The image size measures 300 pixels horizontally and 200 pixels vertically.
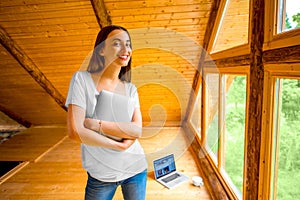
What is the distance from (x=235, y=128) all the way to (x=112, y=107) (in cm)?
161

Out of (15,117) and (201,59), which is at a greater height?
(201,59)

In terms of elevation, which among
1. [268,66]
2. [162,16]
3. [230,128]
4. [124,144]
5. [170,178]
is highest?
[162,16]

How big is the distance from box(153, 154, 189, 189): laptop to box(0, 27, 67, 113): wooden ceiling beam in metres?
2.32

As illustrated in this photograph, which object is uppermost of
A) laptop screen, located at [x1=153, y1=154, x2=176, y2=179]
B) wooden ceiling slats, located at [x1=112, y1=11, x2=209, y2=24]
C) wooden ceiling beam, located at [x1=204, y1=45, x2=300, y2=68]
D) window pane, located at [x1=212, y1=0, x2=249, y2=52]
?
wooden ceiling slats, located at [x1=112, y1=11, x2=209, y2=24]

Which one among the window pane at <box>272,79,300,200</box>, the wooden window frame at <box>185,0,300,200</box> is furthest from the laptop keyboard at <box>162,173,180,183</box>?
the window pane at <box>272,79,300,200</box>

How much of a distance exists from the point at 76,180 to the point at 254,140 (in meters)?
2.19

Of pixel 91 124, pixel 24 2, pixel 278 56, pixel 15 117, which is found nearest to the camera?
pixel 91 124

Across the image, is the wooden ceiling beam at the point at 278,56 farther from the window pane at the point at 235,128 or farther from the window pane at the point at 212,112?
the window pane at the point at 212,112

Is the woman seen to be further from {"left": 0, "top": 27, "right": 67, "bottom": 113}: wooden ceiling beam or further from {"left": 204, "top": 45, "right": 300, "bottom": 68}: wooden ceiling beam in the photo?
{"left": 0, "top": 27, "right": 67, "bottom": 113}: wooden ceiling beam

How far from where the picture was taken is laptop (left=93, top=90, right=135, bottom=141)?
0.89 meters

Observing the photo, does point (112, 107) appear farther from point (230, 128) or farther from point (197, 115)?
point (197, 115)

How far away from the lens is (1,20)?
104 inches

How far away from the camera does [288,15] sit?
1216 millimetres

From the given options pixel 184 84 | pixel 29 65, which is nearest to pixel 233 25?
pixel 184 84
